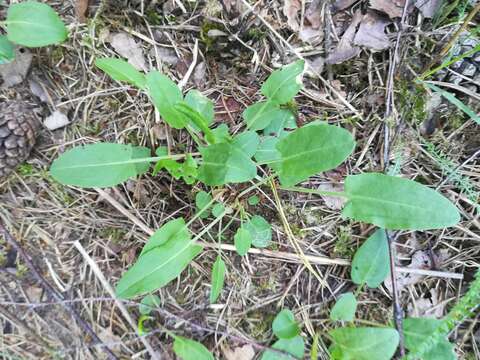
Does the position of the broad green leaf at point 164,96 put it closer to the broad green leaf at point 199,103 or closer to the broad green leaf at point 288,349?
the broad green leaf at point 199,103

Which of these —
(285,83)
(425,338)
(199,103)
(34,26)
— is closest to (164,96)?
(199,103)

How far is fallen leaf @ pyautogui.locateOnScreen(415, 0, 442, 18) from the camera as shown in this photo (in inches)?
54.7

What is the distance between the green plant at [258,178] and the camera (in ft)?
3.95

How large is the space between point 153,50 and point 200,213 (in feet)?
1.93

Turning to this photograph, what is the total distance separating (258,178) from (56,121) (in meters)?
0.74

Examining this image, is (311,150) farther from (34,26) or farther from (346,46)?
(34,26)

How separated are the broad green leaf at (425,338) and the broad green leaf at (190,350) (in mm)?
653

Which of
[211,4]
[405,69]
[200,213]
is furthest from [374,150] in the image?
[211,4]

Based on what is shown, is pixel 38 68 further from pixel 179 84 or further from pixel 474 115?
pixel 474 115

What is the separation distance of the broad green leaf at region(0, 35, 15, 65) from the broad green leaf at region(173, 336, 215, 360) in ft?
3.55

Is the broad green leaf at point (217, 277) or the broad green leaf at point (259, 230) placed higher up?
the broad green leaf at point (259, 230)

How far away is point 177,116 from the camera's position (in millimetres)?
1253

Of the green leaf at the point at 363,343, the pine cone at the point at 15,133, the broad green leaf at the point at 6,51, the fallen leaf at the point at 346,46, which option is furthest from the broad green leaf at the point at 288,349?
the broad green leaf at the point at 6,51

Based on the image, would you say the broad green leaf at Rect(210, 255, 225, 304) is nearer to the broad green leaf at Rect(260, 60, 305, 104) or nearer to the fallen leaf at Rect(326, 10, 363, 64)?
the broad green leaf at Rect(260, 60, 305, 104)
